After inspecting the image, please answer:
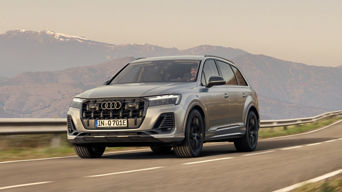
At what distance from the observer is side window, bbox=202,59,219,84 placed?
10.9m

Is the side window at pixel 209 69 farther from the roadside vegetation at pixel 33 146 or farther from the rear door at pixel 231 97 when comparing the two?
the roadside vegetation at pixel 33 146

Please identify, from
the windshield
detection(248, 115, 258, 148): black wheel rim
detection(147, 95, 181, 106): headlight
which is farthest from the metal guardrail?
detection(248, 115, 258, 148): black wheel rim

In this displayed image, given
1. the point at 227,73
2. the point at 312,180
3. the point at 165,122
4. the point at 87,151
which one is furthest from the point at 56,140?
the point at 312,180

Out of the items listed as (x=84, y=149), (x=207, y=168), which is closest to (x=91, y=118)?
(x=84, y=149)

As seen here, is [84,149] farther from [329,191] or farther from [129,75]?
[329,191]

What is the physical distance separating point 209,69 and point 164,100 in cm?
197

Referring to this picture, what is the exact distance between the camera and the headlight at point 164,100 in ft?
30.9

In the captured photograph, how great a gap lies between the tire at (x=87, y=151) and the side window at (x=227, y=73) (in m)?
2.85

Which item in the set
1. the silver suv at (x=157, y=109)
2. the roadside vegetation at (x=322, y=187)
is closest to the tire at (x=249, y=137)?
the silver suv at (x=157, y=109)

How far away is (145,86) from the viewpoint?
986 cm

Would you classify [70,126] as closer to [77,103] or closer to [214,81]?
[77,103]

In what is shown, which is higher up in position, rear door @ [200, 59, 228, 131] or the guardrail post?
rear door @ [200, 59, 228, 131]

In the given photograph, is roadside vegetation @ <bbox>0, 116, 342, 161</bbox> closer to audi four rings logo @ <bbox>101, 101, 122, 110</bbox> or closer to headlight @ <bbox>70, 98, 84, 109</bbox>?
headlight @ <bbox>70, 98, 84, 109</bbox>

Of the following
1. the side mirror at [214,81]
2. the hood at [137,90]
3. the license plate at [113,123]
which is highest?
the side mirror at [214,81]
